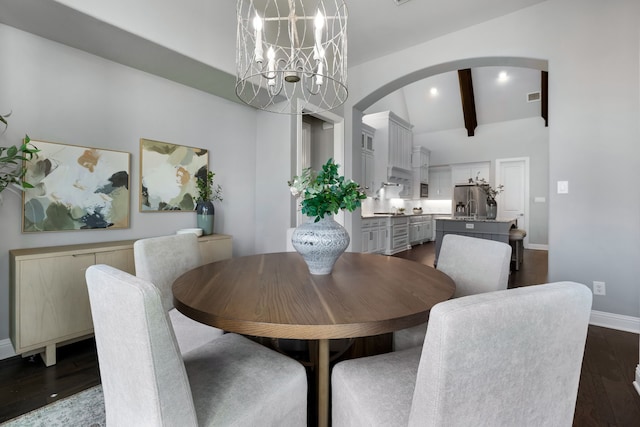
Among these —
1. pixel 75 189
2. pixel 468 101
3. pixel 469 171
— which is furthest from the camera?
pixel 469 171

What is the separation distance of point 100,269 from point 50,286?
164cm

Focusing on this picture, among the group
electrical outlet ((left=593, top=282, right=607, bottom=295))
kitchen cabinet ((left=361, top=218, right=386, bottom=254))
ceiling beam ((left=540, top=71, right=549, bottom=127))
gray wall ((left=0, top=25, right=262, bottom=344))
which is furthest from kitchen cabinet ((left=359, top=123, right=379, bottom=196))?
electrical outlet ((left=593, top=282, right=607, bottom=295))

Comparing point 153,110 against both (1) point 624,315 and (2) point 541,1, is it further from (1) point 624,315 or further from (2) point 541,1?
(1) point 624,315

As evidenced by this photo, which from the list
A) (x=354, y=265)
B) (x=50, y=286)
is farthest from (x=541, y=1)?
(x=50, y=286)

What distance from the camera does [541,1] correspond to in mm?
2646

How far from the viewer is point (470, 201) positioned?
5664mm

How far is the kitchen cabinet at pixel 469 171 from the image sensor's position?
25.8ft

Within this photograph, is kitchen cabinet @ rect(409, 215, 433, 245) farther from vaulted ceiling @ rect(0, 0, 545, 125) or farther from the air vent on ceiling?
vaulted ceiling @ rect(0, 0, 545, 125)

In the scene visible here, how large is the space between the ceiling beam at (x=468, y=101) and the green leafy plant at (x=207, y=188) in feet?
21.1

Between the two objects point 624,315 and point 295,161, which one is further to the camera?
point 295,161

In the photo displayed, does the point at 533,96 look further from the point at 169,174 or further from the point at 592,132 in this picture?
the point at 169,174

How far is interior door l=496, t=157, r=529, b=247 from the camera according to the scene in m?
7.25

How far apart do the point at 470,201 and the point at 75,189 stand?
19.6 feet

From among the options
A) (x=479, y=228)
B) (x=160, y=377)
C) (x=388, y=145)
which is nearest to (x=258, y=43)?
(x=160, y=377)
